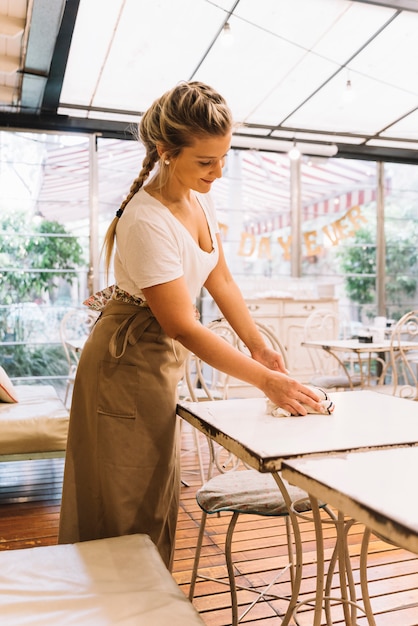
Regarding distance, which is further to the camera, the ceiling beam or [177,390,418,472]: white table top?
the ceiling beam

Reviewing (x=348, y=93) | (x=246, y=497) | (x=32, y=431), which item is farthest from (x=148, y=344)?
(x=348, y=93)

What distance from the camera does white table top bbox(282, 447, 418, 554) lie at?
79 centimetres

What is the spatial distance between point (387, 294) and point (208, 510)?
5966 millimetres

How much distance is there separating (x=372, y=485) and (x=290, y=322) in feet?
18.0

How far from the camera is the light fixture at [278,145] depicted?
6.43 metres

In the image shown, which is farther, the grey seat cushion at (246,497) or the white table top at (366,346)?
the white table top at (366,346)

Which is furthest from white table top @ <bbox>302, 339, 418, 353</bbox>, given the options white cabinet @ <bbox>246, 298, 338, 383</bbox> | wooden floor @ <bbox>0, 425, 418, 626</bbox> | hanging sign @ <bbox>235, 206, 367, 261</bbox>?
hanging sign @ <bbox>235, 206, 367, 261</bbox>

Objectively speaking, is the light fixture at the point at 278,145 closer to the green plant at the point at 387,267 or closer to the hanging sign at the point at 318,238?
the hanging sign at the point at 318,238

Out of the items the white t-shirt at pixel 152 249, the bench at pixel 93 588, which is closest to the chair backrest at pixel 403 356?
the white t-shirt at pixel 152 249

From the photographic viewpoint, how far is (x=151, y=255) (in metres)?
1.42

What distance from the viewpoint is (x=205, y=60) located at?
505 centimetres

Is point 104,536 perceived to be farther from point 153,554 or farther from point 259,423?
point 259,423

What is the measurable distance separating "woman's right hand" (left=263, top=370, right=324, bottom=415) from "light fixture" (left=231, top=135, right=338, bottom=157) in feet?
17.5

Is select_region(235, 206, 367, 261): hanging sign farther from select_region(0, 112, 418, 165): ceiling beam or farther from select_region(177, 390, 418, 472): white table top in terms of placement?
select_region(177, 390, 418, 472): white table top
